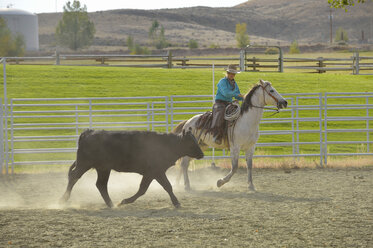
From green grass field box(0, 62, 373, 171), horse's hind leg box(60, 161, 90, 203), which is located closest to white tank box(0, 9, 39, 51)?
green grass field box(0, 62, 373, 171)

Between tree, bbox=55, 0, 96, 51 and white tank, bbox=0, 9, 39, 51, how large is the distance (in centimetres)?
640

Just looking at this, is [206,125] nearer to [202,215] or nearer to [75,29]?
[202,215]

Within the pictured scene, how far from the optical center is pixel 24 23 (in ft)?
315

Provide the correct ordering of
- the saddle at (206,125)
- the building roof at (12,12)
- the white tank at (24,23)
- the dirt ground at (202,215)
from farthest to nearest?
the building roof at (12,12) < the white tank at (24,23) < the saddle at (206,125) < the dirt ground at (202,215)

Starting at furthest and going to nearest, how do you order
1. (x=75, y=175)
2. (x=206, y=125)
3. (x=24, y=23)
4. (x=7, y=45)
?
(x=24, y=23), (x=7, y=45), (x=206, y=125), (x=75, y=175)

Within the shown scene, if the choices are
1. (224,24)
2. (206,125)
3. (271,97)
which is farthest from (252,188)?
(224,24)

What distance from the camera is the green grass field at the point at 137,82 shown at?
2345cm

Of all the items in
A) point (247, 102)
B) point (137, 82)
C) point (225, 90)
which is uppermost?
point (137, 82)

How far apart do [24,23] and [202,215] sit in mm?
93361

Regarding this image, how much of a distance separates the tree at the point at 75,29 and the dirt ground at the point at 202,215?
309ft

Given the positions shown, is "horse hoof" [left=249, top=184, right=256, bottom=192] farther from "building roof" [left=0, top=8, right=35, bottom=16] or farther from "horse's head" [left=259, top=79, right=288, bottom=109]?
"building roof" [left=0, top=8, right=35, bottom=16]

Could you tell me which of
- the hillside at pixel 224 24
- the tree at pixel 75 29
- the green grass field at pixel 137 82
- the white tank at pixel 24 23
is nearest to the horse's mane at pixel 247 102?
the green grass field at pixel 137 82

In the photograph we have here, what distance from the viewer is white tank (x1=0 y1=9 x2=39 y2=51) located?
93.1 metres

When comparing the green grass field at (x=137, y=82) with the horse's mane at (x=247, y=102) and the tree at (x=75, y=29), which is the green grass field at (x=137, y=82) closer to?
the horse's mane at (x=247, y=102)
